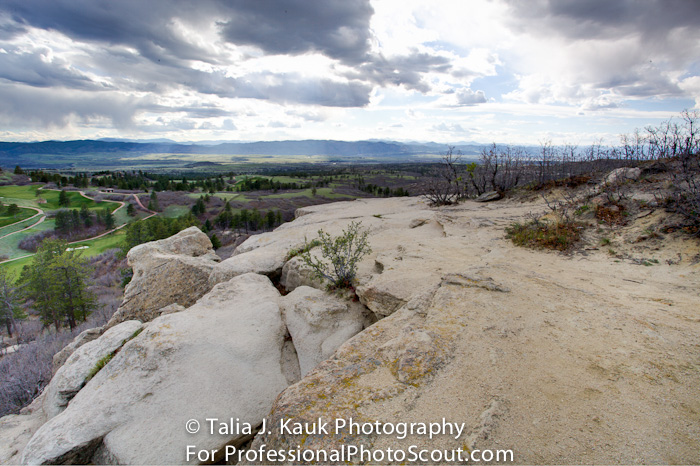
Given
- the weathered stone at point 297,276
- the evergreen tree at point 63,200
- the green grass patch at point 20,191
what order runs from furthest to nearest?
the green grass patch at point 20,191 → the evergreen tree at point 63,200 → the weathered stone at point 297,276

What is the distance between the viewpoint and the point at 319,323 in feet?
23.2

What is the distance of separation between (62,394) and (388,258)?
8156 mm

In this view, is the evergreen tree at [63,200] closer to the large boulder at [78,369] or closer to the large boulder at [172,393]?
the large boulder at [78,369]

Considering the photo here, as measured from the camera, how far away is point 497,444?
3131 mm

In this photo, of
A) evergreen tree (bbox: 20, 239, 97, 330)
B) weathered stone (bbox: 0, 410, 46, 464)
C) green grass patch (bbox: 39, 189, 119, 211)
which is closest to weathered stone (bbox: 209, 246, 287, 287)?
weathered stone (bbox: 0, 410, 46, 464)

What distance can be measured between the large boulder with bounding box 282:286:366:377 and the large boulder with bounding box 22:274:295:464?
437 millimetres

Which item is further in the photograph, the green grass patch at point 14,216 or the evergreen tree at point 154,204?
the evergreen tree at point 154,204

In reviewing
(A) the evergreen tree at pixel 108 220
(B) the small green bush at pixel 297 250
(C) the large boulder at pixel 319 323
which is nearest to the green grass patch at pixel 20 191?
(A) the evergreen tree at pixel 108 220

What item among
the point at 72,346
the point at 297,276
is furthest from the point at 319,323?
the point at 72,346

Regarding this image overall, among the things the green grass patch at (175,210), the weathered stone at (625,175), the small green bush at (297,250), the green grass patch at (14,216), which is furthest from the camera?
the green grass patch at (175,210)

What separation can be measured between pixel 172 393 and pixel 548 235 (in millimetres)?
11096

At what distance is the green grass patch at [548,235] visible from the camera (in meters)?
9.87

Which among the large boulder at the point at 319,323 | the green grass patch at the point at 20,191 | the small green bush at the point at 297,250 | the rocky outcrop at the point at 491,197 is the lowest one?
the green grass patch at the point at 20,191

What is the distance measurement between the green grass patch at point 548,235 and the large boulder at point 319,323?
642 cm
